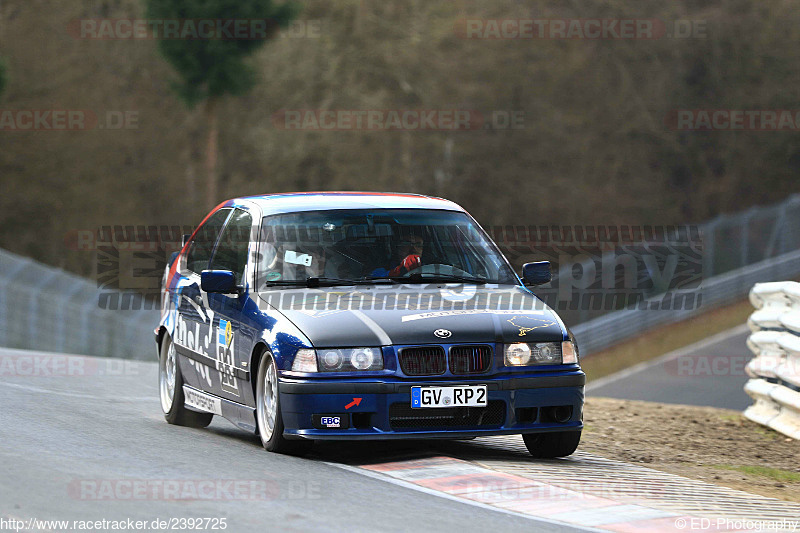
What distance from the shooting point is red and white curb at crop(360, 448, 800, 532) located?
6406mm

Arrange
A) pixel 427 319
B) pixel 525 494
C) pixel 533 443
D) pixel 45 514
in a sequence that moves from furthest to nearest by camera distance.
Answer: pixel 533 443 < pixel 427 319 < pixel 525 494 < pixel 45 514

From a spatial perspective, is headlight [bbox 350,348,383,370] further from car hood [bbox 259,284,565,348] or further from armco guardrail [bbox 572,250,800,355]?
armco guardrail [bbox 572,250,800,355]

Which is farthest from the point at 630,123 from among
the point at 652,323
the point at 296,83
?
the point at 652,323

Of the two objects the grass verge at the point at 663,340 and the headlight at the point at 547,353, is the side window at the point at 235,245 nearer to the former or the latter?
the headlight at the point at 547,353

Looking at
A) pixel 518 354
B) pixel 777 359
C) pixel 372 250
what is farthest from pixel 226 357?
pixel 777 359

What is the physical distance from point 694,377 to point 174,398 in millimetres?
17792

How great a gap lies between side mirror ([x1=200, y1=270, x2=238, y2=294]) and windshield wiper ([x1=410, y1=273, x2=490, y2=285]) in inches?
46.3

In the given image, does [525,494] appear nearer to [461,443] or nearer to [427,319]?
[427,319]

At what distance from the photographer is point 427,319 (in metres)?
7.96

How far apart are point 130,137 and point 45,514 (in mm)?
42376

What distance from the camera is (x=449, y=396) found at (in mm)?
7781

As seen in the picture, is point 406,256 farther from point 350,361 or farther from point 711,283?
point 711,283

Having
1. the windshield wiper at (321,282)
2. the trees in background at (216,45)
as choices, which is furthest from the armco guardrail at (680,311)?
the windshield wiper at (321,282)

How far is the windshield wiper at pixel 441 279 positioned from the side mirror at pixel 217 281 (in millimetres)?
1175
